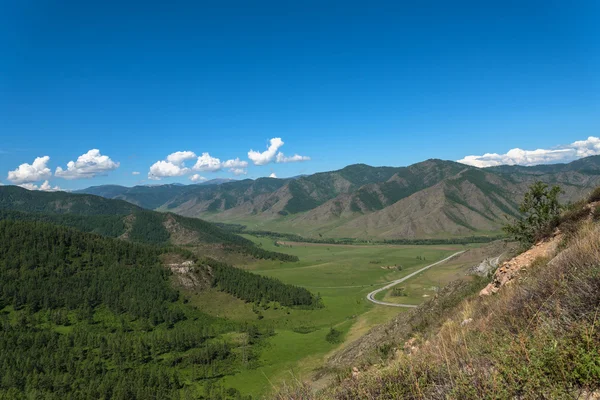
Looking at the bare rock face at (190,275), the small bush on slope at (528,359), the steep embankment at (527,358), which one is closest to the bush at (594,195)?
the steep embankment at (527,358)

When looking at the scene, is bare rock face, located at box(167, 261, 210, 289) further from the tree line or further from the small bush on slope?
the small bush on slope

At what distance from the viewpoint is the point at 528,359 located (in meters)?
6.25

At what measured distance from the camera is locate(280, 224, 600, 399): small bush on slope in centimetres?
563

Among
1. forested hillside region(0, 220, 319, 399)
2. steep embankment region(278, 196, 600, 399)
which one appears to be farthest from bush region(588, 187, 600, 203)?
forested hillside region(0, 220, 319, 399)

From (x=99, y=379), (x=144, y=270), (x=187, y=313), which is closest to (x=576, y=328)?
(x=99, y=379)

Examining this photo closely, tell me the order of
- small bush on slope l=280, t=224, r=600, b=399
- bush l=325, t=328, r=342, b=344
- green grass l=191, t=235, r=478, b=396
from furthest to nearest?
bush l=325, t=328, r=342, b=344
green grass l=191, t=235, r=478, b=396
small bush on slope l=280, t=224, r=600, b=399

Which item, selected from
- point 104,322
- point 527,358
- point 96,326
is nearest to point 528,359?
point 527,358

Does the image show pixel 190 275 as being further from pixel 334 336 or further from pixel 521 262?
pixel 521 262

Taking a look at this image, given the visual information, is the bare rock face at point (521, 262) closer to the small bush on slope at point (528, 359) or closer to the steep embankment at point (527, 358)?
the steep embankment at point (527, 358)

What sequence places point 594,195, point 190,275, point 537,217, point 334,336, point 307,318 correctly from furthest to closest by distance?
1. point 190,275
2. point 307,318
3. point 334,336
4. point 537,217
5. point 594,195

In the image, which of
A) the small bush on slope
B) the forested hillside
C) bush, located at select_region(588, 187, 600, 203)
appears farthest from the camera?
the forested hillside

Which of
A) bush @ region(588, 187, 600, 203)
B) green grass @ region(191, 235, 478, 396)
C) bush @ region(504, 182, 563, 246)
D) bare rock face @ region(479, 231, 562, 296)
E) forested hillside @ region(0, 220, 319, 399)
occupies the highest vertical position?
bush @ region(588, 187, 600, 203)

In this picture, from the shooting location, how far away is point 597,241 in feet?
32.3

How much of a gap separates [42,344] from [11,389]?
2815 cm
